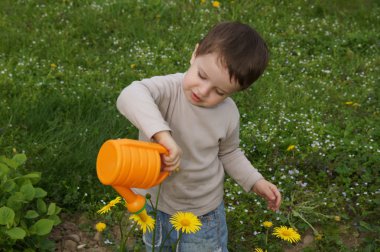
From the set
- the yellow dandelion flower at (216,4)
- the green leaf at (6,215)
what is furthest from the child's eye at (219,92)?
the yellow dandelion flower at (216,4)

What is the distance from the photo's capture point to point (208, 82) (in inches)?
82.1

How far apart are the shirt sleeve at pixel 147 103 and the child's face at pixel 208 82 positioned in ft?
0.35

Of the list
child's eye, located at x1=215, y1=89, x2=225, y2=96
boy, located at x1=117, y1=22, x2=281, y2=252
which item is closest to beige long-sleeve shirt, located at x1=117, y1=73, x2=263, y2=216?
boy, located at x1=117, y1=22, x2=281, y2=252

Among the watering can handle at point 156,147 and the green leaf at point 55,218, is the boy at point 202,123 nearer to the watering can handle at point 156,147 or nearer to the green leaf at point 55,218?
the watering can handle at point 156,147

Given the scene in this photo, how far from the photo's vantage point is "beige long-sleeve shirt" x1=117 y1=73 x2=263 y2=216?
7.43 feet

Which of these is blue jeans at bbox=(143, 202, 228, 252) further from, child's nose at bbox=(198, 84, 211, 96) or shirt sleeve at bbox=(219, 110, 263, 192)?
child's nose at bbox=(198, 84, 211, 96)

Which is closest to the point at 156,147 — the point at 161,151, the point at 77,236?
the point at 161,151

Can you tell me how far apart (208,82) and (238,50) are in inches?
6.4

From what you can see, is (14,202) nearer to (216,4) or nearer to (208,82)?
(208,82)

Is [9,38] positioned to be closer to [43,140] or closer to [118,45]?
[118,45]

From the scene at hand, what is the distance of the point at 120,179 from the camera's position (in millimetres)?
1720

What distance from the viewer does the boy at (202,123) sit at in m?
2.04

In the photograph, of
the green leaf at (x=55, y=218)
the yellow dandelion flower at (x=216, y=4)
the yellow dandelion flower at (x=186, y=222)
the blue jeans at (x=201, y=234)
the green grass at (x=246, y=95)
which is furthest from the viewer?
the yellow dandelion flower at (x=216, y=4)

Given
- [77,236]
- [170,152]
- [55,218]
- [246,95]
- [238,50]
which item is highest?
[238,50]
